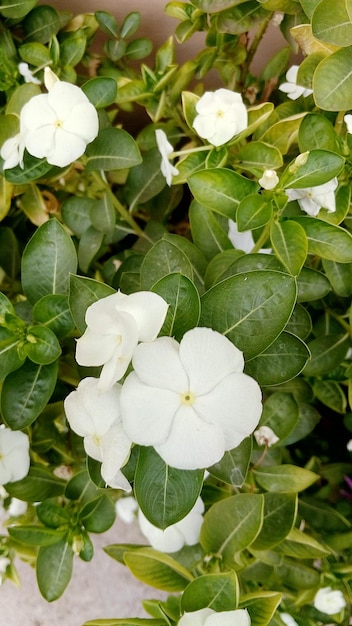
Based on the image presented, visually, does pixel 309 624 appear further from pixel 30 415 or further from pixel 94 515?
pixel 30 415

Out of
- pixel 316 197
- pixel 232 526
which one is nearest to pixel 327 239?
pixel 316 197

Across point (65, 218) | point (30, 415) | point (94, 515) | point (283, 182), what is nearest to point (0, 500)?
point (94, 515)

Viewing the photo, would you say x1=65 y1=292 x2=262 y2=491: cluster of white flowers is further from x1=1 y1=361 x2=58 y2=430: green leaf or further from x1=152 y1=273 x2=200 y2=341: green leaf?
x1=1 y1=361 x2=58 y2=430: green leaf

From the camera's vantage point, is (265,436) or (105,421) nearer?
(105,421)

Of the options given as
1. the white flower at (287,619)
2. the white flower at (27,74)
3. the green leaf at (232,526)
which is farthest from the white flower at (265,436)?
the white flower at (27,74)

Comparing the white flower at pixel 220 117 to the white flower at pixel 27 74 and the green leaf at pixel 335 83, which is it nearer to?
the green leaf at pixel 335 83

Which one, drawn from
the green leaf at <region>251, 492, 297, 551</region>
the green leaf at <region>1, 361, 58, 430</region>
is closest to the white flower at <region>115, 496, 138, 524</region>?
the green leaf at <region>251, 492, 297, 551</region>

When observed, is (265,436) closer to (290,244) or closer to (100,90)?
(290,244)
